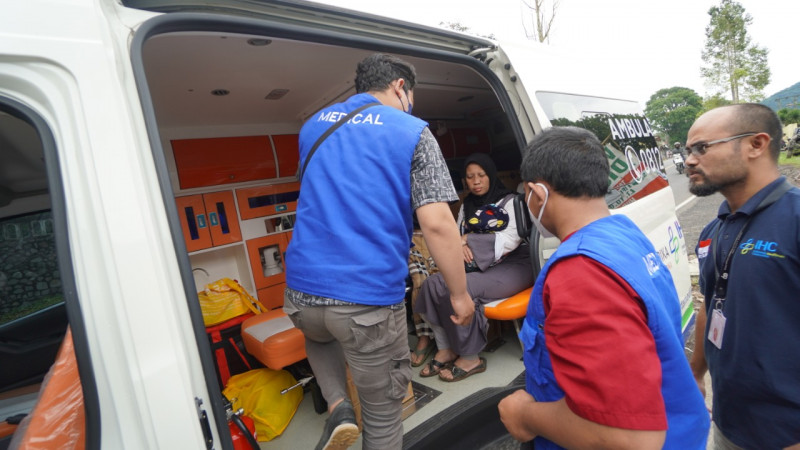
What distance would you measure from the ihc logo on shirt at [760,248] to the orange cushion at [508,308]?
122cm

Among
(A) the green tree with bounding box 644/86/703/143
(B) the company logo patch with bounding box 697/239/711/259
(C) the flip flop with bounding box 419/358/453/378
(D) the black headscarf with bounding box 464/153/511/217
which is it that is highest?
(A) the green tree with bounding box 644/86/703/143

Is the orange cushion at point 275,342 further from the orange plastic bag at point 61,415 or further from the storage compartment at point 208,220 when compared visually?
the orange plastic bag at point 61,415

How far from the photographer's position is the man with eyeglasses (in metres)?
1.22

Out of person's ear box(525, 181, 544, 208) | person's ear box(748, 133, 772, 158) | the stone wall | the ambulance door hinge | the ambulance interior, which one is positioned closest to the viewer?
the ambulance door hinge

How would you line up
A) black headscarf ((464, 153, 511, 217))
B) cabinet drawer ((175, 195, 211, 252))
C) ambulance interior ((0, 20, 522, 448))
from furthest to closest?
cabinet drawer ((175, 195, 211, 252)) → black headscarf ((464, 153, 511, 217)) → ambulance interior ((0, 20, 522, 448))

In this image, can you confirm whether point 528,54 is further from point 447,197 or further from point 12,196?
point 12,196

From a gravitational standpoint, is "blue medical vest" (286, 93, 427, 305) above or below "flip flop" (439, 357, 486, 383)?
above

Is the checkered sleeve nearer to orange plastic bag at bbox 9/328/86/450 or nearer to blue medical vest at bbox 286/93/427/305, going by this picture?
blue medical vest at bbox 286/93/427/305

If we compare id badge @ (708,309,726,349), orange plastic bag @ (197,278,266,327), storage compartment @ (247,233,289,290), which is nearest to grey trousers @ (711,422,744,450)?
id badge @ (708,309,726,349)

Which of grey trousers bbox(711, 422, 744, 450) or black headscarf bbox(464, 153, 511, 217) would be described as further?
black headscarf bbox(464, 153, 511, 217)

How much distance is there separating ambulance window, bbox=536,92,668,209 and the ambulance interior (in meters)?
0.41

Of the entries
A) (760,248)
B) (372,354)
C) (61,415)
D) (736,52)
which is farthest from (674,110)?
(61,415)

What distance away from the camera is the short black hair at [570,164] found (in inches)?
37.9

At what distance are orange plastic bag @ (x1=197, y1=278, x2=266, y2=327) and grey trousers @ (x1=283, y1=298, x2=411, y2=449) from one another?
6.03 feet
